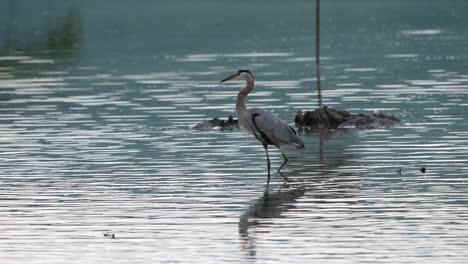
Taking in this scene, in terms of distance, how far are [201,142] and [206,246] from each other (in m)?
10.9

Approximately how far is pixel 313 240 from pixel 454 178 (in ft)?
17.2

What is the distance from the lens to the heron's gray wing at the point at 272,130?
2255cm

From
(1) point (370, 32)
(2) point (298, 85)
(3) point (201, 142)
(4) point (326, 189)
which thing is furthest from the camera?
(1) point (370, 32)

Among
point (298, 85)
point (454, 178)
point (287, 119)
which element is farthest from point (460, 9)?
point (454, 178)

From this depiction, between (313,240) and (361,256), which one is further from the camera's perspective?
(313,240)

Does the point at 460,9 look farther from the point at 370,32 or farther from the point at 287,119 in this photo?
the point at 287,119

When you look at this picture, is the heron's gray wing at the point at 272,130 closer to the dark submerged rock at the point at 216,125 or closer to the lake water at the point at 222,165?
the lake water at the point at 222,165

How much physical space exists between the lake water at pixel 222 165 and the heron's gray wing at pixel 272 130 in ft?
1.76

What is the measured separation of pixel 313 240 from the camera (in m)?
16.2

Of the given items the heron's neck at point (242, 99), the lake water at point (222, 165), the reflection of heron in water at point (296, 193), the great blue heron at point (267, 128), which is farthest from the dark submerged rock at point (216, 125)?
the great blue heron at point (267, 128)

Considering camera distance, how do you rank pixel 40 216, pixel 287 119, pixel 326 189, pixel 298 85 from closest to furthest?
1. pixel 40 216
2. pixel 326 189
3. pixel 287 119
4. pixel 298 85

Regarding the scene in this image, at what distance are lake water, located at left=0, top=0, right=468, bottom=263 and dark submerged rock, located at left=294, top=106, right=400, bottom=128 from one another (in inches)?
25.4

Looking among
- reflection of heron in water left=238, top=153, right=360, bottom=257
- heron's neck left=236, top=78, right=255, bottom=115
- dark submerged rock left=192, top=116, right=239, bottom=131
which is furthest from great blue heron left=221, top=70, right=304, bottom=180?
dark submerged rock left=192, top=116, right=239, bottom=131

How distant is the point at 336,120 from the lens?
29.1 meters
